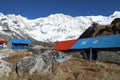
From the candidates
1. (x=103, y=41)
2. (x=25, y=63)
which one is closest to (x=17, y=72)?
(x=25, y=63)

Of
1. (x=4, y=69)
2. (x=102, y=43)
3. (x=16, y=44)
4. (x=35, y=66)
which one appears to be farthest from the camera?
(x=16, y=44)

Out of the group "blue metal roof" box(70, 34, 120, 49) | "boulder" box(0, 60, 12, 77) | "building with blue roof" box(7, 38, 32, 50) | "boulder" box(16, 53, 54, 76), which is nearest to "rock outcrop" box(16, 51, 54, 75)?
"boulder" box(16, 53, 54, 76)

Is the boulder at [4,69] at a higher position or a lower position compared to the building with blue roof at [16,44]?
lower

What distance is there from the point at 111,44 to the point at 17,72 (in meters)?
21.2

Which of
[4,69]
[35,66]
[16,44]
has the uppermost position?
[16,44]

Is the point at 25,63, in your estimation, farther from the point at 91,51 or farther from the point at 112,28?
the point at 112,28

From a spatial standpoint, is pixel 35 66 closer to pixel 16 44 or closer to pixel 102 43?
pixel 102 43

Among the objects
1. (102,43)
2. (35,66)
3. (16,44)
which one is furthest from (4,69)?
(16,44)

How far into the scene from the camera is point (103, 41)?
45.2 metres

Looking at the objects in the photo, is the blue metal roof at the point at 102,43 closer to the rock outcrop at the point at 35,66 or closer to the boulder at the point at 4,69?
the rock outcrop at the point at 35,66

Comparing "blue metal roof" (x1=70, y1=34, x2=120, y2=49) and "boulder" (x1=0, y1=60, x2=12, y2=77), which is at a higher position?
"blue metal roof" (x1=70, y1=34, x2=120, y2=49)

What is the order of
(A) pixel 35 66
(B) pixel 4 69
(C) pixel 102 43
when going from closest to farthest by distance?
(B) pixel 4 69 < (A) pixel 35 66 < (C) pixel 102 43

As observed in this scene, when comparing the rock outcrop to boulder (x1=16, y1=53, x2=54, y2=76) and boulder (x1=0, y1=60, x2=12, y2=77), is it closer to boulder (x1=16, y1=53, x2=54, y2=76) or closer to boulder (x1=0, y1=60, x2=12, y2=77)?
boulder (x1=16, y1=53, x2=54, y2=76)

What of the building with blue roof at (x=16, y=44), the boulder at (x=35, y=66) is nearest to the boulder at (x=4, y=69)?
the boulder at (x=35, y=66)
